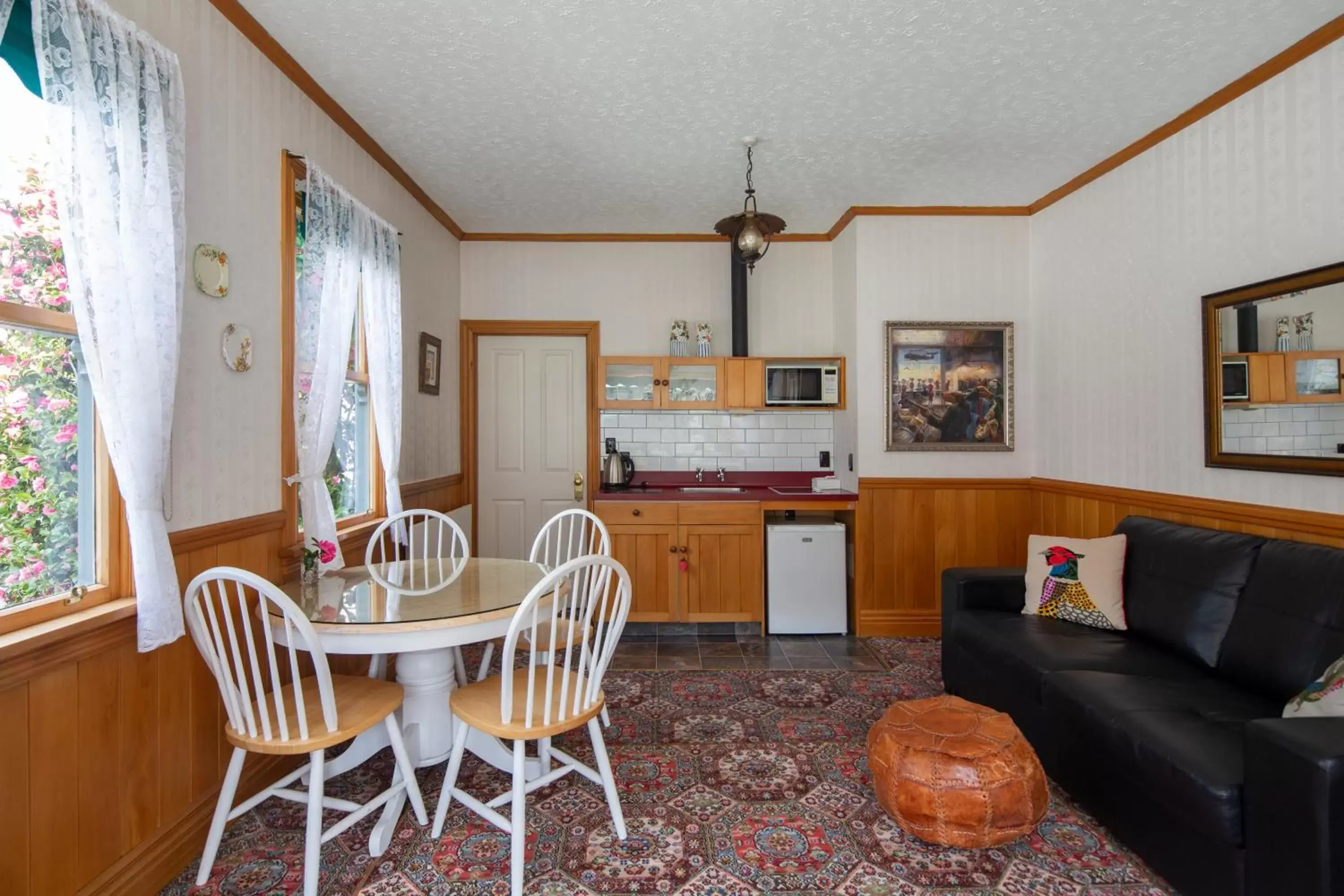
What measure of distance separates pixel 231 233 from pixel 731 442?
11.1 ft

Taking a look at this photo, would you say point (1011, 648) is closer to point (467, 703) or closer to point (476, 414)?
point (467, 703)

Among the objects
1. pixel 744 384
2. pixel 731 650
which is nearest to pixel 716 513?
pixel 731 650

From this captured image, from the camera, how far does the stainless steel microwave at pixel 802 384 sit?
4539mm

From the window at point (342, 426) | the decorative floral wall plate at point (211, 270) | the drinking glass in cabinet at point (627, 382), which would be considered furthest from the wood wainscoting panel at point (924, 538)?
the decorative floral wall plate at point (211, 270)

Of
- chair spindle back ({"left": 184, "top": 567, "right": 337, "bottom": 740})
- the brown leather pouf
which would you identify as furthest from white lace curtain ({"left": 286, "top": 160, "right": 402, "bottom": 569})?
the brown leather pouf

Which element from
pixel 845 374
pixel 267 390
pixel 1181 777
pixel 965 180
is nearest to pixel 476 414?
pixel 267 390

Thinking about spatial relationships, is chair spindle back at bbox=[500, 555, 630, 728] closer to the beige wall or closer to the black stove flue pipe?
the black stove flue pipe

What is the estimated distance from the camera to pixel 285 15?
226cm

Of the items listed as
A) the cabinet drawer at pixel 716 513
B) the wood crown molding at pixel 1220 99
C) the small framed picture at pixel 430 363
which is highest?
the wood crown molding at pixel 1220 99

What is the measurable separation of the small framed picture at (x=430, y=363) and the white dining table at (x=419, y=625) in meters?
1.54

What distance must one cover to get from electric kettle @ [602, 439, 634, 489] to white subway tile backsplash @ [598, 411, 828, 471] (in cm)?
23

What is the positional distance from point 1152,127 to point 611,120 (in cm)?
266

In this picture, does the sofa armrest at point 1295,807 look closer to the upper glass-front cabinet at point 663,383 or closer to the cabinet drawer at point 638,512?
the cabinet drawer at point 638,512

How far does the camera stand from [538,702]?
2.03 meters
